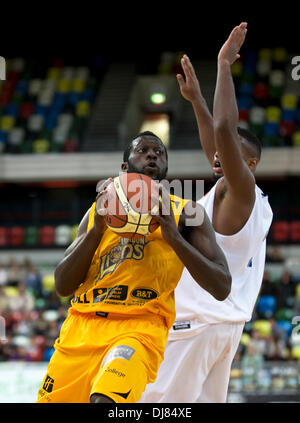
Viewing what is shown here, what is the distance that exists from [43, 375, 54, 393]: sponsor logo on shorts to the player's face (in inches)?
41.4

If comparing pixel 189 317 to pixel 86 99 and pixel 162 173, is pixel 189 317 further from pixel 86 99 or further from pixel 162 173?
pixel 86 99

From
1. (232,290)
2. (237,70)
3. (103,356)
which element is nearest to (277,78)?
(237,70)

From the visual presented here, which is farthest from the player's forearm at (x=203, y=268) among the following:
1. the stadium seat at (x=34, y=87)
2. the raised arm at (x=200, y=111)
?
the stadium seat at (x=34, y=87)

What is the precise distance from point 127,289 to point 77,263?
283mm

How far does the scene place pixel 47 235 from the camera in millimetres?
18125

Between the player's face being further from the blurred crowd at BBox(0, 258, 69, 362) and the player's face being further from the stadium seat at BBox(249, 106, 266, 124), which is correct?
the stadium seat at BBox(249, 106, 266, 124)

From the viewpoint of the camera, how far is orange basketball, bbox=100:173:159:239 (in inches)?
116

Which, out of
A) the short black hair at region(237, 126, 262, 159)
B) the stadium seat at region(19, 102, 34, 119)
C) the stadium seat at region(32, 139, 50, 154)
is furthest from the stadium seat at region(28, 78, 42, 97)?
the short black hair at region(237, 126, 262, 159)

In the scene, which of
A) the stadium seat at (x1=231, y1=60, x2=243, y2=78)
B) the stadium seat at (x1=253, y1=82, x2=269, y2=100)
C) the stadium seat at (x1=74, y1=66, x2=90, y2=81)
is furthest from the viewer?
the stadium seat at (x1=74, y1=66, x2=90, y2=81)

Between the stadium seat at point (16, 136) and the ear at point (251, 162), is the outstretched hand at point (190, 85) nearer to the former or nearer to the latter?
the ear at point (251, 162)

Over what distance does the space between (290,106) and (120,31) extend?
5604 millimetres

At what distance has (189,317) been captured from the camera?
385 cm

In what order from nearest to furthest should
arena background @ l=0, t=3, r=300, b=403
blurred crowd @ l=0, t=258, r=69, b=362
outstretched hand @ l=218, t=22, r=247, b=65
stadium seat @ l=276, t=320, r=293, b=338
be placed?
1. outstretched hand @ l=218, t=22, r=247, b=65
2. blurred crowd @ l=0, t=258, r=69, b=362
3. stadium seat @ l=276, t=320, r=293, b=338
4. arena background @ l=0, t=3, r=300, b=403

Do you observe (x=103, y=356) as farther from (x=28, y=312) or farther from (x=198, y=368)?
(x=28, y=312)
